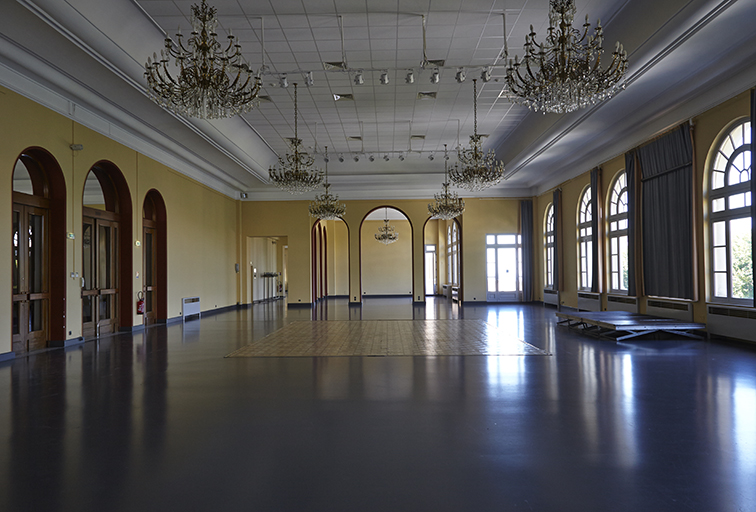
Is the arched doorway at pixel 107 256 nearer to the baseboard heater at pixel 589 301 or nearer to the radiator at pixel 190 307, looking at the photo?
the radiator at pixel 190 307

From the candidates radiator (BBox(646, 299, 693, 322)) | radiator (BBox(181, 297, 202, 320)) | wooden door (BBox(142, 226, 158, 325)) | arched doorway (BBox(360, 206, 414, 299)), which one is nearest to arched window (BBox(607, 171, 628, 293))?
radiator (BBox(646, 299, 693, 322))

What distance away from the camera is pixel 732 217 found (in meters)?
8.04

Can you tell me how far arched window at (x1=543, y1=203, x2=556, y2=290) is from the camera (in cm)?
1673

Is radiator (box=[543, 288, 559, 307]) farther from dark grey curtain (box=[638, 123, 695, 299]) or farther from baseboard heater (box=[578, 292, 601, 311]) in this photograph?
dark grey curtain (box=[638, 123, 695, 299])

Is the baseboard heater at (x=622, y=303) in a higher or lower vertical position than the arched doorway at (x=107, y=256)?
lower

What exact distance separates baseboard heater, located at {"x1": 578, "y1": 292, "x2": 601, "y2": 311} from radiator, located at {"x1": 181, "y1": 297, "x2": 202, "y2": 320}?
35.6 feet

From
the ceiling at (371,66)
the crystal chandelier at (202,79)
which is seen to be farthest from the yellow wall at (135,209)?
the crystal chandelier at (202,79)

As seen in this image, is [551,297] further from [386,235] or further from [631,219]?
[386,235]

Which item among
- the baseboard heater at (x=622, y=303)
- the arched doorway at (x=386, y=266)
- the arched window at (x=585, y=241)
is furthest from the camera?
the arched doorway at (x=386, y=266)

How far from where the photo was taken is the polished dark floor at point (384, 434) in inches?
A: 107

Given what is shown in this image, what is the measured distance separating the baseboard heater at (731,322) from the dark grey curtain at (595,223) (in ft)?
13.8

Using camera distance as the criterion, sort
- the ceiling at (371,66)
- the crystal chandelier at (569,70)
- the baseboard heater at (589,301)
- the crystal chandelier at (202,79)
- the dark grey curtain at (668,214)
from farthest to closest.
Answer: the baseboard heater at (589,301) → the dark grey curtain at (668,214) → the ceiling at (371,66) → the crystal chandelier at (202,79) → the crystal chandelier at (569,70)

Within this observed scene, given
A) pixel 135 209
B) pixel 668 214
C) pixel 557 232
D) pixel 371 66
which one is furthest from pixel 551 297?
pixel 135 209

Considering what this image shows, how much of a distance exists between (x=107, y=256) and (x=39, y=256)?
205 cm
